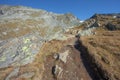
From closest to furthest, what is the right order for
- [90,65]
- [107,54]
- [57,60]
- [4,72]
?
[90,65], [4,72], [107,54], [57,60]

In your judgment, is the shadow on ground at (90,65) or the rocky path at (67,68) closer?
the shadow on ground at (90,65)

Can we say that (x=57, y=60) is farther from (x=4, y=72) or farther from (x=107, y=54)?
(x=4, y=72)

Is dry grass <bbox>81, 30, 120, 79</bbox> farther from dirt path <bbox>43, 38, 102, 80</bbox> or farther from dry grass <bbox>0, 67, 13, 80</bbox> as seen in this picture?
dry grass <bbox>0, 67, 13, 80</bbox>

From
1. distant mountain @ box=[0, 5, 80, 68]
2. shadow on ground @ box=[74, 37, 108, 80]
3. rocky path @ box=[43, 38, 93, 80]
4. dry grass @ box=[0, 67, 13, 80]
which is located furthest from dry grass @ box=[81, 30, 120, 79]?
dry grass @ box=[0, 67, 13, 80]

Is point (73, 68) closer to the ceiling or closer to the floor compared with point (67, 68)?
closer to the floor

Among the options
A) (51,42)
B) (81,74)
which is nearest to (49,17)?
(51,42)

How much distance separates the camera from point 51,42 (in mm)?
44688

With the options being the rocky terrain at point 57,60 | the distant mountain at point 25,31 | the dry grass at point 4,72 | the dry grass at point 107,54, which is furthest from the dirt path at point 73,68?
the dry grass at point 4,72

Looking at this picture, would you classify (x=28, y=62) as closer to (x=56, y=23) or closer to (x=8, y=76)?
(x=8, y=76)

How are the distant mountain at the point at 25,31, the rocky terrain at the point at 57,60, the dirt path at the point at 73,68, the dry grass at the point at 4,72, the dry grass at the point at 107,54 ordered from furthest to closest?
the distant mountain at the point at 25,31 → the dry grass at the point at 4,72 → the rocky terrain at the point at 57,60 → the dirt path at the point at 73,68 → the dry grass at the point at 107,54

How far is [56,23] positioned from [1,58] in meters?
98.7

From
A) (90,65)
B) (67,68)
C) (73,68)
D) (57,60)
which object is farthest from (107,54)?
(57,60)

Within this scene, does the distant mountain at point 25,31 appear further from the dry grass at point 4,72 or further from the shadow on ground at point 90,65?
the shadow on ground at point 90,65

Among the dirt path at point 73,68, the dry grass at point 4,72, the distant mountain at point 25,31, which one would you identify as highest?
the distant mountain at point 25,31
